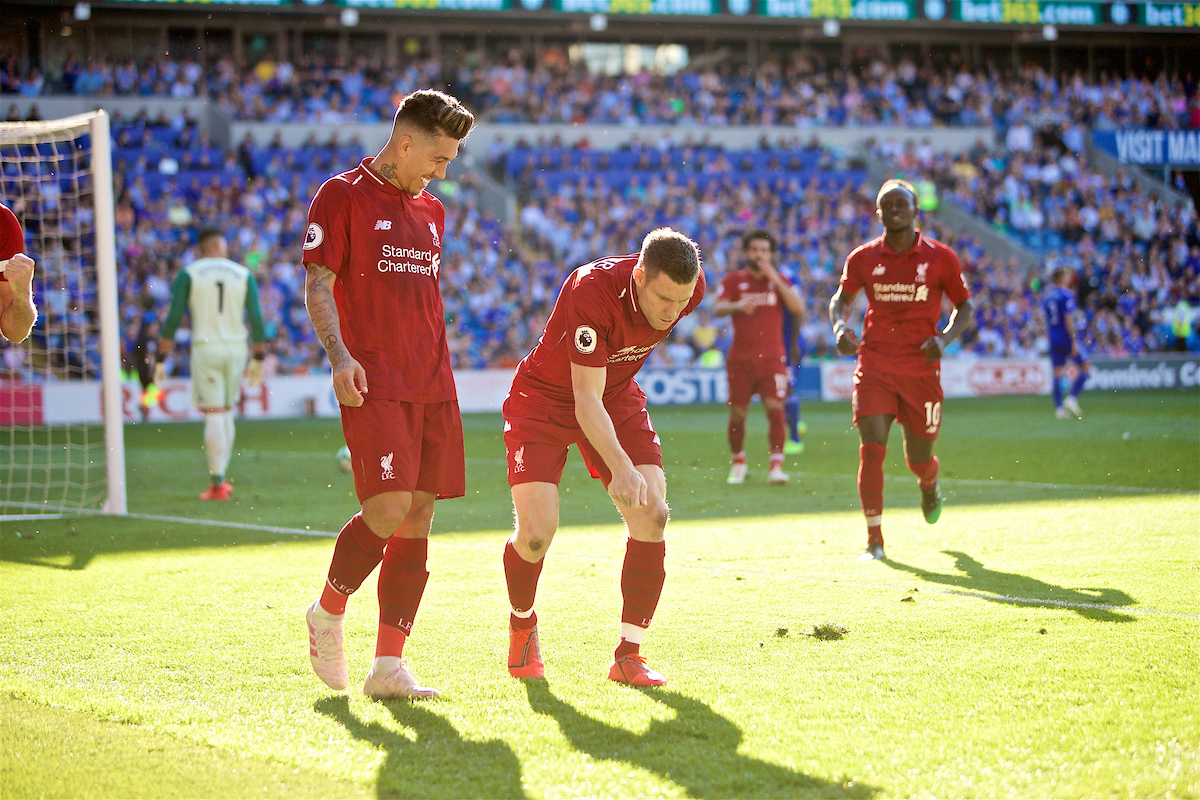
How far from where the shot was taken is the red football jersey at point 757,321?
35.4 ft

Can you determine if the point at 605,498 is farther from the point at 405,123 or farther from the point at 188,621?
the point at 405,123

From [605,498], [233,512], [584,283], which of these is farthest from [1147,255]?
[584,283]

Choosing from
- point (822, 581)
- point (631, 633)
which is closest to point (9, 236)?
point (631, 633)

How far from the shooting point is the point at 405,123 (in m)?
4.05

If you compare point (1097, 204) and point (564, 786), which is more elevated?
point (1097, 204)

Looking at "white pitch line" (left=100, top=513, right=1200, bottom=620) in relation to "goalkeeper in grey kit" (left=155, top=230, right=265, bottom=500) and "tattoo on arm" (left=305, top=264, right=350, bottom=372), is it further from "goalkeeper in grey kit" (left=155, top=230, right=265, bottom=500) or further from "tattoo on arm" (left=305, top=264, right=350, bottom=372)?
"tattoo on arm" (left=305, top=264, right=350, bottom=372)

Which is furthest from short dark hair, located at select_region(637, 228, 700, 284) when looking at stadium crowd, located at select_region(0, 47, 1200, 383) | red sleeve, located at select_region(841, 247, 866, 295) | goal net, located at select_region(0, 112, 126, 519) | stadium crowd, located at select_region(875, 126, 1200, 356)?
stadium crowd, located at select_region(875, 126, 1200, 356)

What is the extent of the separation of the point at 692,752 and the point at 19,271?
2750 millimetres

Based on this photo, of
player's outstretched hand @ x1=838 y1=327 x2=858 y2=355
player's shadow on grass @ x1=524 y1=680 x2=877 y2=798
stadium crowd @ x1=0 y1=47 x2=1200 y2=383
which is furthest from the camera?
stadium crowd @ x1=0 y1=47 x2=1200 y2=383

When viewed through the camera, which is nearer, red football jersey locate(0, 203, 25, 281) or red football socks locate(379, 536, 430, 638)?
red football socks locate(379, 536, 430, 638)

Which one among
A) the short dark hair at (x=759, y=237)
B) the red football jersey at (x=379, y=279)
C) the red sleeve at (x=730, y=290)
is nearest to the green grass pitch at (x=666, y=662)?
the red football jersey at (x=379, y=279)

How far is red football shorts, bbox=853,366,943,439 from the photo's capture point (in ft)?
22.7

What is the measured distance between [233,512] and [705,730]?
6400 mm

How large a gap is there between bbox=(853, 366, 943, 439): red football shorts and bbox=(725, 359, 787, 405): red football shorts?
12.5 ft
